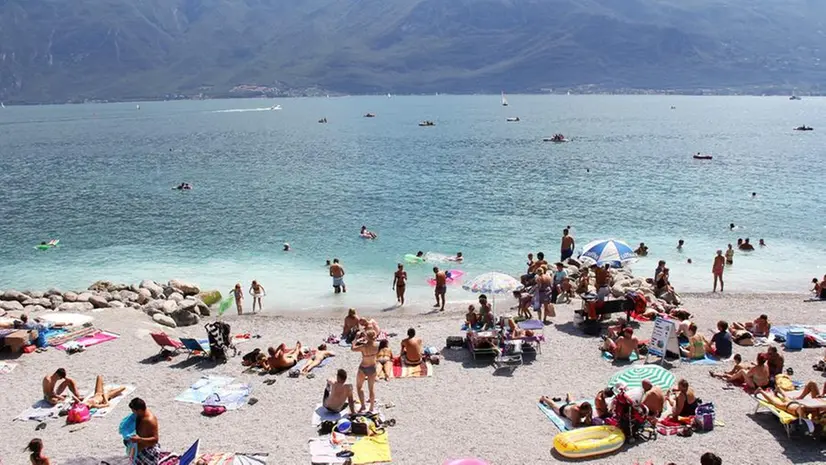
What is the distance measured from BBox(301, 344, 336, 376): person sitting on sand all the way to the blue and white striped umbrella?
A: 32.2 ft

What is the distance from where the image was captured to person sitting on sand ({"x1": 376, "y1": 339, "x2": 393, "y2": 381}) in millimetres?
16266

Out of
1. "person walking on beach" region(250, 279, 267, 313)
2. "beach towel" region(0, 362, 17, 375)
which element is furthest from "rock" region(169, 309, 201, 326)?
"beach towel" region(0, 362, 17, 375)

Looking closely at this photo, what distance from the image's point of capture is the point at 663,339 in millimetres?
16641

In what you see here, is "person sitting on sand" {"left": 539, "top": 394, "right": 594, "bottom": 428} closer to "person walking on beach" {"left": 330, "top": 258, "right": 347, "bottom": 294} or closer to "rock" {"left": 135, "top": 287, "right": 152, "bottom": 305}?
"person walking on beach" {"left": 330, "top": 258, "right": 347, "bottom": 294}

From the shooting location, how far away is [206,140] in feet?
367

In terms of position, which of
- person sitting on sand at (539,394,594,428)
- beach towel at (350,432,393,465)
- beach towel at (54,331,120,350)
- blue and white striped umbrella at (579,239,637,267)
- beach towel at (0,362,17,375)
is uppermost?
blue and white striped umbrella at (579,239,637,267)

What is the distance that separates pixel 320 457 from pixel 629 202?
4124 centimetres

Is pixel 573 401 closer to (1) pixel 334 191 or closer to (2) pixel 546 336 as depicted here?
(2) pixel 546 336

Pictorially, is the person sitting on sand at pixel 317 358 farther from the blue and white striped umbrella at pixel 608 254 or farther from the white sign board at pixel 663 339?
the blue and white striped umbrella at pixel 608 254

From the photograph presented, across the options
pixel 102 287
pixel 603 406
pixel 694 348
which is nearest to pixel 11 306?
pixel 102 287

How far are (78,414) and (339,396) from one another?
564 centimetres

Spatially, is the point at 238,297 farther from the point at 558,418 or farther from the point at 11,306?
the point at 558,418

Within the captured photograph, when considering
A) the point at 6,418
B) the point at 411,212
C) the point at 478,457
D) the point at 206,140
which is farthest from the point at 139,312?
the point at 206,140

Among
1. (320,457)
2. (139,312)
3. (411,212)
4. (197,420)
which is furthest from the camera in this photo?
(411,212)
